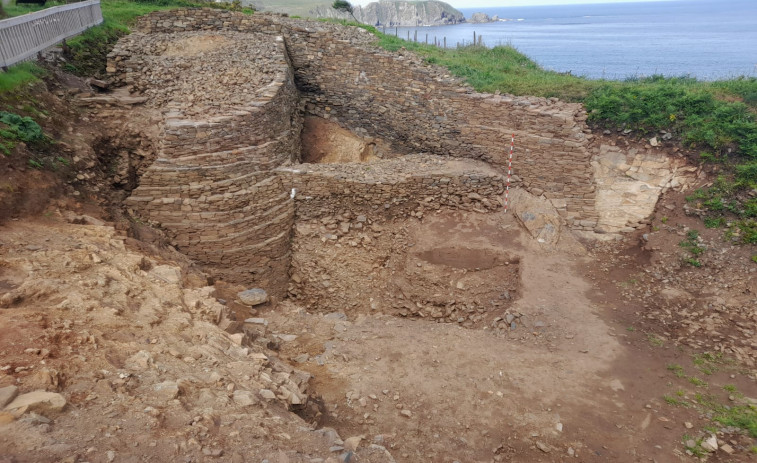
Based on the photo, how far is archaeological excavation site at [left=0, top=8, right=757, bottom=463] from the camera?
432cm

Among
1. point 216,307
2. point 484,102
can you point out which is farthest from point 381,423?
point 484,102

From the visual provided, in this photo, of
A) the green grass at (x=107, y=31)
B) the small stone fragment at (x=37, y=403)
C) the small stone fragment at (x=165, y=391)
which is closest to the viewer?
the small stone fragment at (x=37, y=403)

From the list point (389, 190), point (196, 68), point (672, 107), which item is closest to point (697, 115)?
point (672, 107)

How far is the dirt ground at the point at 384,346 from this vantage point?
3910mm

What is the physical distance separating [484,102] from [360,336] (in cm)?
794

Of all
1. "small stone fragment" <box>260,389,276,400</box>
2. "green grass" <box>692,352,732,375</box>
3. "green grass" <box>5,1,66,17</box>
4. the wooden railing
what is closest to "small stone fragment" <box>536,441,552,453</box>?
"green grass" <box>692,352,732,375</box>

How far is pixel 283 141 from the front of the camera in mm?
11734

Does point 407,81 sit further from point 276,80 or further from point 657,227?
point 657,227

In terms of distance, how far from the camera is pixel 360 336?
26.2 feet

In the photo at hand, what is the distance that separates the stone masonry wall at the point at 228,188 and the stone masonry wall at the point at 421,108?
3.94 metres

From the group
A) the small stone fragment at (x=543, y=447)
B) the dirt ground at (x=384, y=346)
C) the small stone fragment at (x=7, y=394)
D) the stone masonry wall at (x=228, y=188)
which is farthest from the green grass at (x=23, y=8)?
the small stone fragment at (x=543, y=447)

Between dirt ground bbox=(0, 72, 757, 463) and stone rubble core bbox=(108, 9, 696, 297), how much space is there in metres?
0.78

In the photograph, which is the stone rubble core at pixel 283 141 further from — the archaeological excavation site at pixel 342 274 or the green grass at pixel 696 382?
the green grass at pixel 696 382

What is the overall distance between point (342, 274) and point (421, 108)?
239 inches
